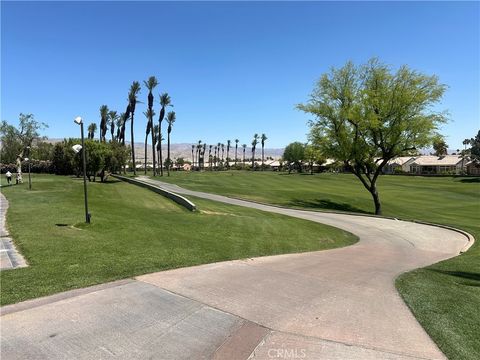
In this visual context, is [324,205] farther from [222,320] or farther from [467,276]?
[222,320]

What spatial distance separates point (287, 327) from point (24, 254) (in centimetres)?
683

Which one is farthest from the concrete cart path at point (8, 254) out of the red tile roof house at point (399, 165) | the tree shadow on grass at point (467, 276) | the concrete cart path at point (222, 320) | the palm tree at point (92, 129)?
the red tile roof house at point (399, 165)

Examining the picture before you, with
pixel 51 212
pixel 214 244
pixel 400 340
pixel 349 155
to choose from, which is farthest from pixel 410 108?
pixel 400 340

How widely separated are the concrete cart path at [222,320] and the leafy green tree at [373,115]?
1010 inches

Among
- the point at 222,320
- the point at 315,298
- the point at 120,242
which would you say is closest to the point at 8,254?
the point at 120,242

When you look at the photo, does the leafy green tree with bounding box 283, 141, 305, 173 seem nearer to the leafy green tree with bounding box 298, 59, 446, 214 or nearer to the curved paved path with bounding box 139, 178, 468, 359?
the leafy green tree with bounding box 298, 59, 446, 214

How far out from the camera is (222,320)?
19.8ft

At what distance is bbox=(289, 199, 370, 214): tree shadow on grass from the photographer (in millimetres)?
34000

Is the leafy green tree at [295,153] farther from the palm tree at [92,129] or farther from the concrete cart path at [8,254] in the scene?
the concrete cart path at [8,254]

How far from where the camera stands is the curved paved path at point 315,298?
218 inches

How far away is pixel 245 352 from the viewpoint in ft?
16.6

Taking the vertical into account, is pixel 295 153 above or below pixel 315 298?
above

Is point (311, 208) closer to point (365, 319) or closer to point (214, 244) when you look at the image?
point (214, 244)

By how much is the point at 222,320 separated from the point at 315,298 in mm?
2272
